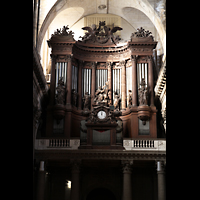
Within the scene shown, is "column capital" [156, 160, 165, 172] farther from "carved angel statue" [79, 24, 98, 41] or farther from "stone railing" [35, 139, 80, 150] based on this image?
"carved angel statue" [79, 24, 98, 41]

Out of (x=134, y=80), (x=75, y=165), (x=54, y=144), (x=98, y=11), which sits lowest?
(x=75, y=165)

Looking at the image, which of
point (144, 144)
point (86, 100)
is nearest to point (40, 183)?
point (144, 144)

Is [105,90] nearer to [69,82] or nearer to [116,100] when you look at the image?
[116,100]

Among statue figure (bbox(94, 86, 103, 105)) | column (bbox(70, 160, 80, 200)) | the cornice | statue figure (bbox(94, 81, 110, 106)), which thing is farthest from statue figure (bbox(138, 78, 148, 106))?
column (bbox(70, 160, 80, 200))

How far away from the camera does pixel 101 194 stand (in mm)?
23891

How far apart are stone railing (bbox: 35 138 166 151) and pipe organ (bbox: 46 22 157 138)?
1.22m

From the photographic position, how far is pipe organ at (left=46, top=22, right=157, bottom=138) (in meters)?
23.9

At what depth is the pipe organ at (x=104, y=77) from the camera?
23938 mm

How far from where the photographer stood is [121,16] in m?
30.5

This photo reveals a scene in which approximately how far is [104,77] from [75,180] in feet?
27.9

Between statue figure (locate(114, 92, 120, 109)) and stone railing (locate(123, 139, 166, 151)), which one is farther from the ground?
statue figure (locate(114, 92, 120, 109))
